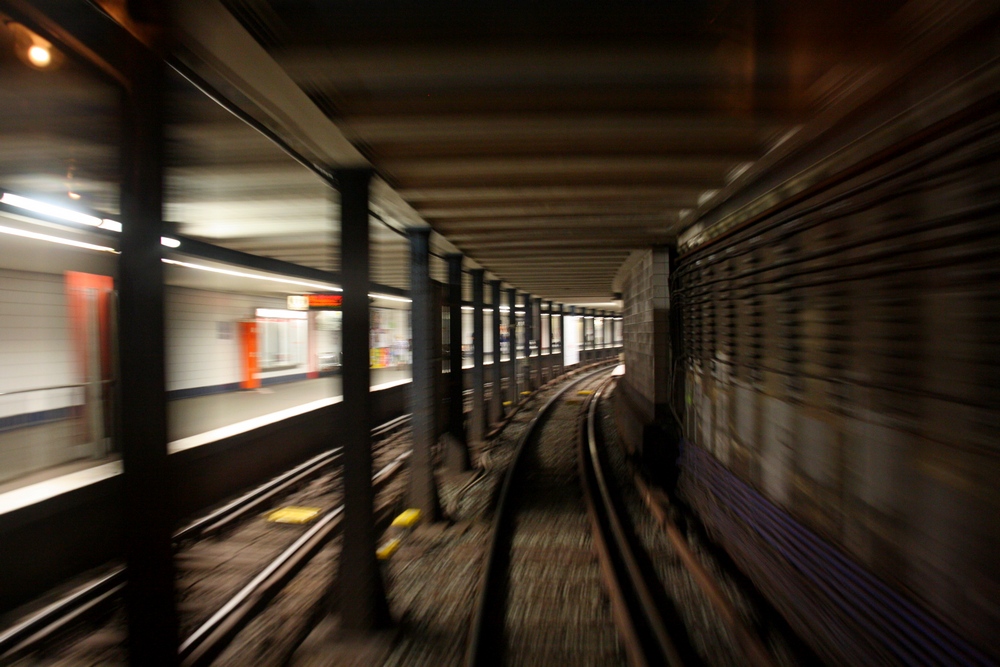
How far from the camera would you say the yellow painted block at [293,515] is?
15.0ft

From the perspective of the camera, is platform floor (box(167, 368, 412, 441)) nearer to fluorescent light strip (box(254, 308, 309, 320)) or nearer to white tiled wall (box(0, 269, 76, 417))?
white tiled wall (box(0, 269, 76, 417))

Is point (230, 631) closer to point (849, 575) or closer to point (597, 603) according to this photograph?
point (597, 603)

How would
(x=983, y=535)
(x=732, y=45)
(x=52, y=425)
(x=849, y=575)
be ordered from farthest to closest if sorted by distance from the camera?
(x=52, y=425)
(x=849, y=575)
(x=732, y=45)
(x=983, y=535)

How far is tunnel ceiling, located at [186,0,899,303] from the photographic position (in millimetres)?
1688

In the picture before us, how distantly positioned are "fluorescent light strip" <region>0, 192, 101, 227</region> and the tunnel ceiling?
2.41m

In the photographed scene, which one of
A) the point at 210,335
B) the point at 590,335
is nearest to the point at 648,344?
the point at 210,335

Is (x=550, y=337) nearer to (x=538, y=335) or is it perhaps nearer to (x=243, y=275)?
(x=538, y=335)

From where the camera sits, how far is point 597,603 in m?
3.17

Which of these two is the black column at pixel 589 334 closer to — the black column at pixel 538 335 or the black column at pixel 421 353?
the black column at pixel 538 335

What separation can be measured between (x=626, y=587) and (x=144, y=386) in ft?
11.1

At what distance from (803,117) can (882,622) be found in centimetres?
249

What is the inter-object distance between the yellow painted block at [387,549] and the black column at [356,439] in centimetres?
83

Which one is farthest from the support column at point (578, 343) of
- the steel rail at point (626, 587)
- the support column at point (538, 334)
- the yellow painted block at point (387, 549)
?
the yellow painted block at point (387, 549)

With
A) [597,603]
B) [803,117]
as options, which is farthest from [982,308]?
[597,603]
